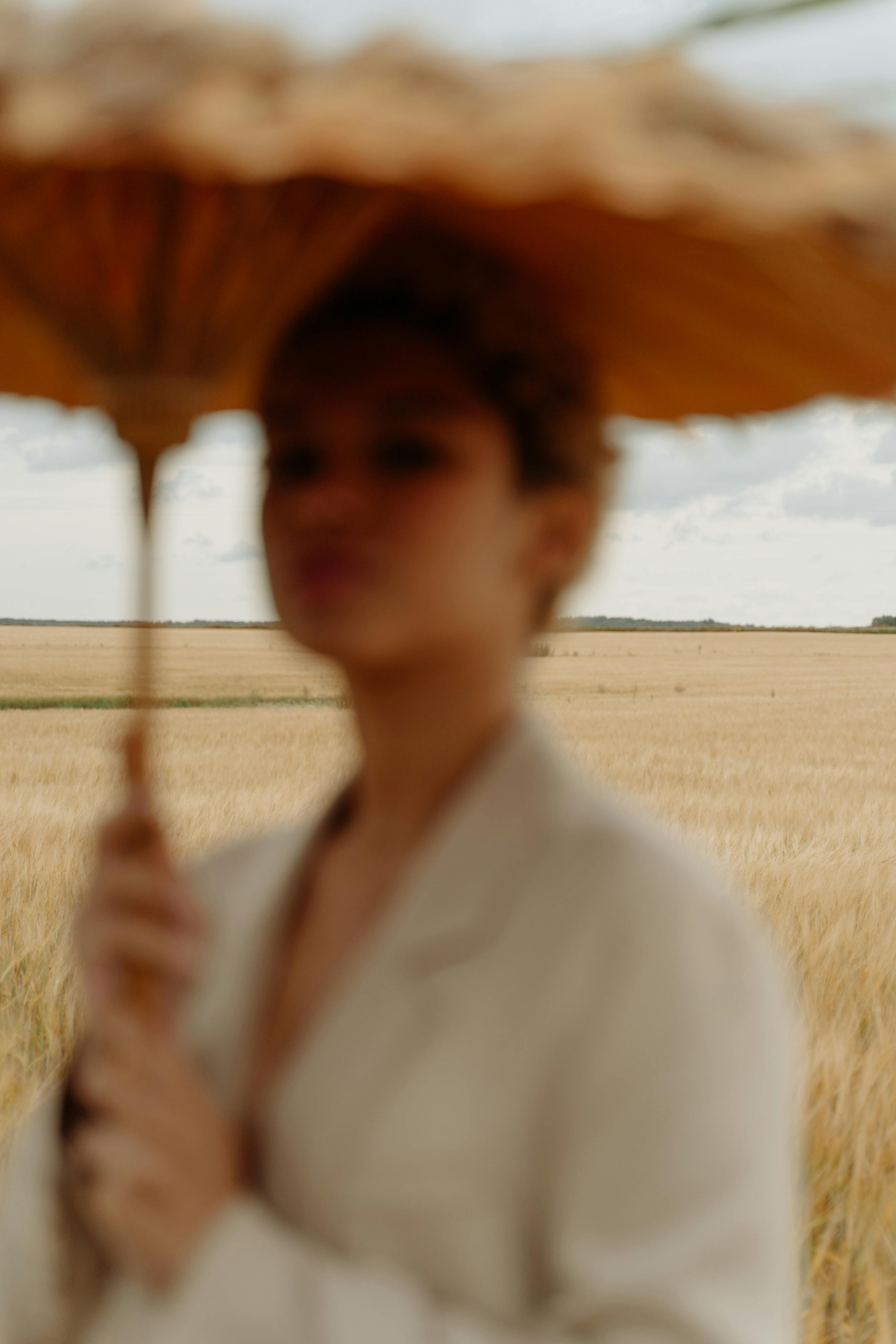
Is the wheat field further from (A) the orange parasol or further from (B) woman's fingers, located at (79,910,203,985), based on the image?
(A) the orange parasol

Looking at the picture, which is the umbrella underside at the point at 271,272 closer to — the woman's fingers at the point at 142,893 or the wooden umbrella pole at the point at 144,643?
the wooden umbrella pole at the point at 144,643

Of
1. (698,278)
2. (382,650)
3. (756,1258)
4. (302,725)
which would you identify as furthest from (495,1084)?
(302,725)

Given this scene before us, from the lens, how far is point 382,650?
2.83ft

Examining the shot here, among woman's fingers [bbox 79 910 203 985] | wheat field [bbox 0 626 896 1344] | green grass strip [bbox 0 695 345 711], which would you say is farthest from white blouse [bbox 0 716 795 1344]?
green grass strip [bbox 0 695 345 711]

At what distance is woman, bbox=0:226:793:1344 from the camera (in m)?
0.76

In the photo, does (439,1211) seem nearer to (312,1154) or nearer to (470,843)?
(312,1154)

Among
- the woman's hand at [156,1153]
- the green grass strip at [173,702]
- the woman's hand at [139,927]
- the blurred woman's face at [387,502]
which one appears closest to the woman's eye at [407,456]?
the blurred woman's face at [387,502]

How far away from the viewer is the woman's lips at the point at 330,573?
2.82ft

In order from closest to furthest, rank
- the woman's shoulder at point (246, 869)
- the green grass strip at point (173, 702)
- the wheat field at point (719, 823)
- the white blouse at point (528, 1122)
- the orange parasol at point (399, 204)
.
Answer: the orange parasol at point (399, 204), the white blouse at point (528, 1122), the woman's shoulder at point (246, 869), the wheat field at point (719, 823), the green grass strip at point (173, 702)

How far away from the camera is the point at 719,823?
6.91 metres

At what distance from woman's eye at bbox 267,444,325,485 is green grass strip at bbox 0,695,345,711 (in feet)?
58.4

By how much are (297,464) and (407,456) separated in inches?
4.0

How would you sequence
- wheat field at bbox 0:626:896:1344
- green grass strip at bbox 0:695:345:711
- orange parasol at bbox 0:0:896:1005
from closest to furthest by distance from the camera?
orange parasol at bbox 0:0:896:1005 → wheat field at bbox 0:626:896:1344 → green grass strip at bbox 0:695:345:711

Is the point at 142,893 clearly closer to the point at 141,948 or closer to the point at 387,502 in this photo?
the point at 141,948
